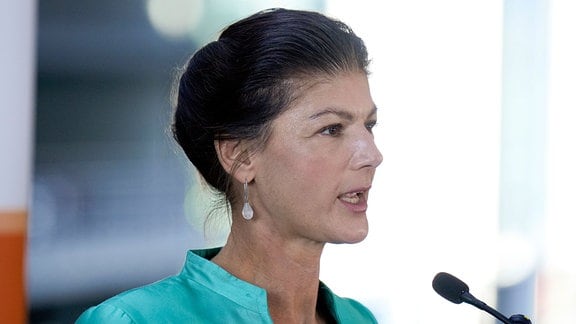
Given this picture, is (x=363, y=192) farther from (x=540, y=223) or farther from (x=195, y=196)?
(x=540, y=223)

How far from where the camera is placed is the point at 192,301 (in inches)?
55.1

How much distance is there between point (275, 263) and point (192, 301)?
0.14 m

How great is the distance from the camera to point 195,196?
2576mm

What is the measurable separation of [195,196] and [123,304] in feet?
4.08

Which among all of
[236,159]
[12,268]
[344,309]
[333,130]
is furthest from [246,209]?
[12,268]

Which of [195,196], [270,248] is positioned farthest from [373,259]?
[270,248]

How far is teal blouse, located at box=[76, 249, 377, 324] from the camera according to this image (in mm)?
1334

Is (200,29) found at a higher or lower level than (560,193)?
higher

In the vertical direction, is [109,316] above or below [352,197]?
below

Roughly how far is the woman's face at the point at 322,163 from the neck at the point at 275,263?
0.04 m

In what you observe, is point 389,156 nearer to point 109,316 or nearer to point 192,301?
point 192,301

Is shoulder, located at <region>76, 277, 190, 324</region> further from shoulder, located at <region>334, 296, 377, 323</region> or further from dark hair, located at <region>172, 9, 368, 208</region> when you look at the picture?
shoulder, located at <region>334, 296, 377, 323</region>

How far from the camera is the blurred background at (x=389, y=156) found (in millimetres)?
2354

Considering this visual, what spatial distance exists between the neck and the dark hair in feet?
0.28
